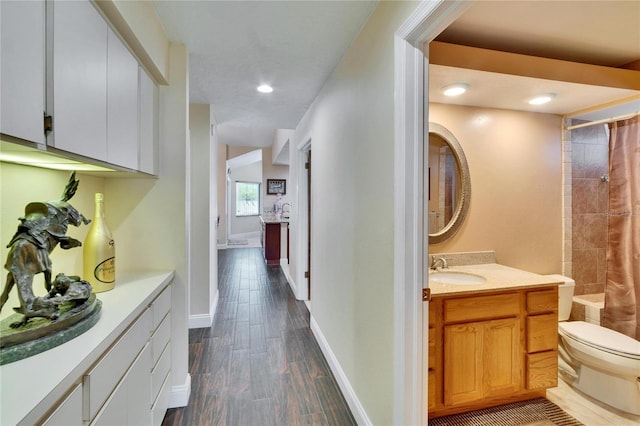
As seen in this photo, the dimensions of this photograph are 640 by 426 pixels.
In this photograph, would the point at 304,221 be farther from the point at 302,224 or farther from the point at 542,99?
the point at 542,99

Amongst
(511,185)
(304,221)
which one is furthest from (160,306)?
(511,185)

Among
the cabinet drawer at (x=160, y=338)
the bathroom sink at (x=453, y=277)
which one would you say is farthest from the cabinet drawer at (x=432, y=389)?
the cabinet drawer at (x=160, y=338)

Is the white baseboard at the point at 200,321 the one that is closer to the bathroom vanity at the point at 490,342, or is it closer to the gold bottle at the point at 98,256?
the gold bottle at the point at 98,256

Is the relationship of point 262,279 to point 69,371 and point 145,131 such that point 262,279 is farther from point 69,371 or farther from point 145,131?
point 69,371

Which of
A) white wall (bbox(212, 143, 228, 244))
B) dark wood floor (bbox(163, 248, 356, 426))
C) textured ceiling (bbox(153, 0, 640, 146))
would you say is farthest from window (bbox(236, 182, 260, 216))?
textured ceiling (bbox(153, 0, 640, 146))

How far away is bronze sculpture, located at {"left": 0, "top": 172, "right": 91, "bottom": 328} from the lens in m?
0.90

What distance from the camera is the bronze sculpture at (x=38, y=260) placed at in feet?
2.97

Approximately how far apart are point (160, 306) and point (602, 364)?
2857 millimetres

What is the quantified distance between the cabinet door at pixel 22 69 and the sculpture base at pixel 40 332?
22.1 inches

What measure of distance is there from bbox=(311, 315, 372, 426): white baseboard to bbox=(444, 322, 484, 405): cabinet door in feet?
1.75

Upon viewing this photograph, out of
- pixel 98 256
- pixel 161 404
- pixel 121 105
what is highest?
pixel 121 105

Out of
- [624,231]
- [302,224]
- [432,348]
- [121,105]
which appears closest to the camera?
[121,105]

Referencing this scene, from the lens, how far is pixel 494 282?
1.92m

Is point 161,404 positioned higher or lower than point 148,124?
lower
